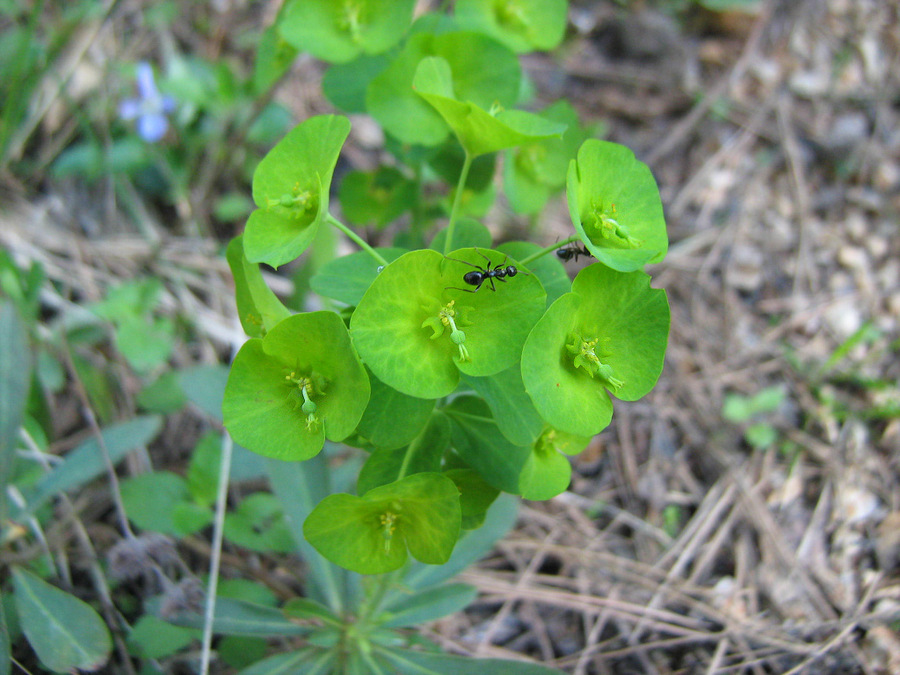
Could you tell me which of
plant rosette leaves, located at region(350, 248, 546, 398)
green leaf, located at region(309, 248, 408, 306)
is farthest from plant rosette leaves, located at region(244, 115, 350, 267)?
plant rosette leaves, located at region(350, 248, 546, 398)

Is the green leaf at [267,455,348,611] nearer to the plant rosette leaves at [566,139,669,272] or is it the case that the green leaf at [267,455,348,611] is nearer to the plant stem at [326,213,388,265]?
the plant stem at [326,213,388,265]

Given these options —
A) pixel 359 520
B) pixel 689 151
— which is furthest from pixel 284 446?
pixel 689 151

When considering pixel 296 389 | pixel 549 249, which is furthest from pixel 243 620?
pixel 549 249

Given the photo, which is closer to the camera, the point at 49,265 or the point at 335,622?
the point at 335,622

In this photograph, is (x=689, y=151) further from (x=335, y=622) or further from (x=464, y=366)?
(x=335, y=622)

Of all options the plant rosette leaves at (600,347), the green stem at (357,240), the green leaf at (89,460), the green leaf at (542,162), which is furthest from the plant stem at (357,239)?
the green leaf at (89,460)

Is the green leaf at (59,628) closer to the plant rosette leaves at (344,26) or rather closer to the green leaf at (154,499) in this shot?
the green leaf at (154,499)
